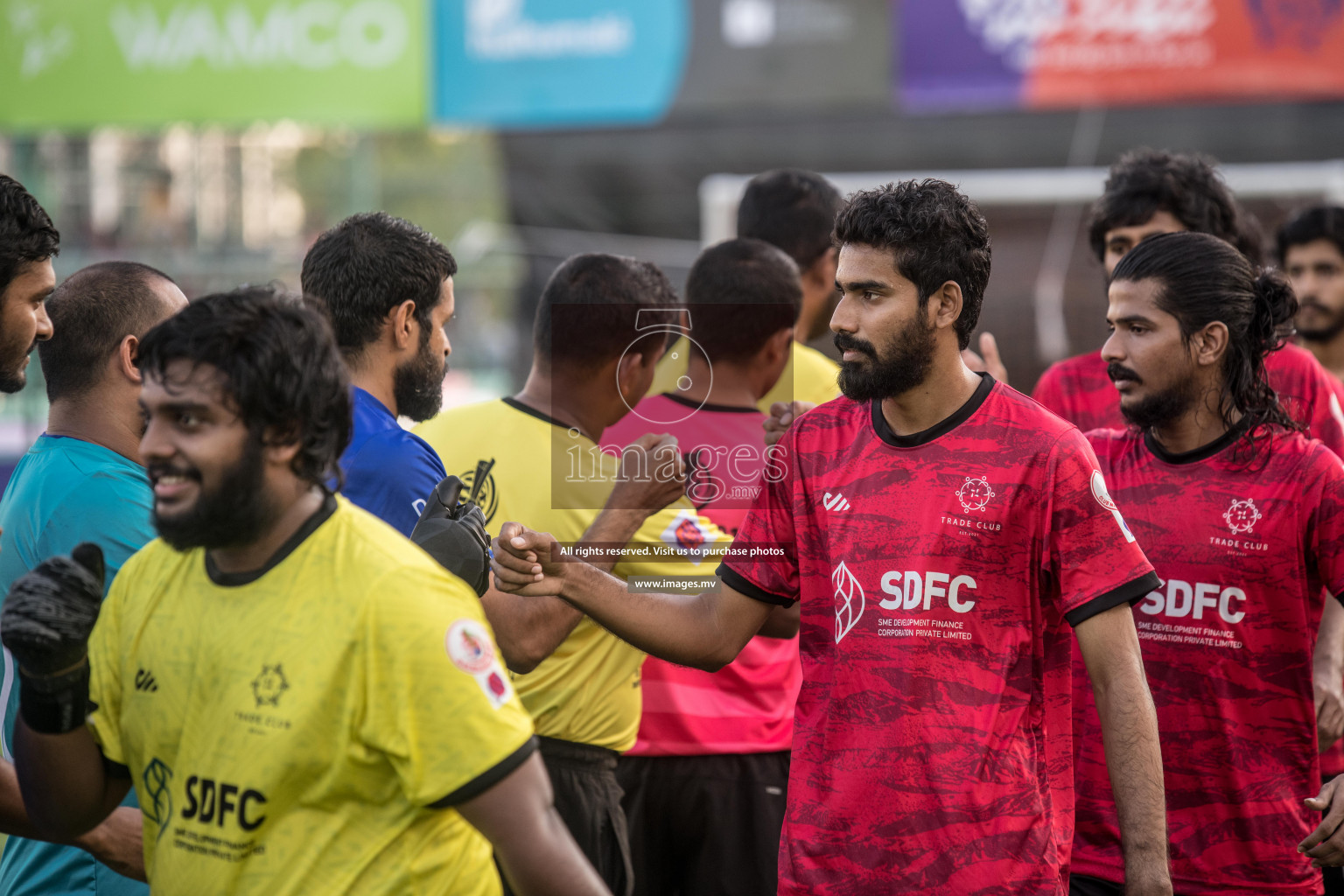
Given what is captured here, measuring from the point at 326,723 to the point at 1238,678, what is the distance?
7.50 ft

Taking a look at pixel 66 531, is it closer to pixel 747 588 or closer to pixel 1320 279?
pixel 747 588

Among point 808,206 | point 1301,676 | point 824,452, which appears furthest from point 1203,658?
point 808,206

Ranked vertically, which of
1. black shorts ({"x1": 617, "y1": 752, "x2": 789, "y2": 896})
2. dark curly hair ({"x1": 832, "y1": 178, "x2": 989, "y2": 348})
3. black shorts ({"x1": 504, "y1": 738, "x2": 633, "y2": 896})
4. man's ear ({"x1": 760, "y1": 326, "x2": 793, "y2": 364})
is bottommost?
black shorts ({"x1": 617, "y1": 752, "x2": 789, "y2": 896})

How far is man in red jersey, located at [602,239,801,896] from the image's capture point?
12.3 ft

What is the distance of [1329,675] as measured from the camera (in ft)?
10.9

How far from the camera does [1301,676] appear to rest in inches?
123

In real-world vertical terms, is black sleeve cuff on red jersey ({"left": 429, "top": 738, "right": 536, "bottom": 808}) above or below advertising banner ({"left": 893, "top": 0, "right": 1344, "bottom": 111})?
below

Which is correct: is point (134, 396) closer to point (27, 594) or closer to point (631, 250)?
point (27, 594)

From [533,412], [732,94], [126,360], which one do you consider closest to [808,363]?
[533,412]

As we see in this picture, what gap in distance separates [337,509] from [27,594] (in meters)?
0.50

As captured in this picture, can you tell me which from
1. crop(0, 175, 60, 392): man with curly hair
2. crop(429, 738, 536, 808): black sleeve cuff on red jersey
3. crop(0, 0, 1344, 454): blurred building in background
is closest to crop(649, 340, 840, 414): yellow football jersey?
crop(0, 175, 60, 392): man with curly hair

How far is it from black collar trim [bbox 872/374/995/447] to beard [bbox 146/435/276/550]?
1.29 meters

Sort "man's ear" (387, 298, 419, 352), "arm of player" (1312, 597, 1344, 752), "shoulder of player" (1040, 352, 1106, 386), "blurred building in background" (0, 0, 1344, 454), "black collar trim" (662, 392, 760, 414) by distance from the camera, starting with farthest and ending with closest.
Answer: "blurred building in background" (0, 0, 1344, 454)
"shoulder of player" (1040, 352, 1106, 386)
"black collar trim" (662, 392, 760, 414)
"arm of player" (1312, 597, 1344, 752)
"man's ear" (387, 298, 419, 352)

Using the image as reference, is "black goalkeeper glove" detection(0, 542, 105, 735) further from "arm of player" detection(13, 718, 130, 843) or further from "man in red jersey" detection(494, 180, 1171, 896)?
"man in red jersey" detection(494, 180, 1171, 896)
